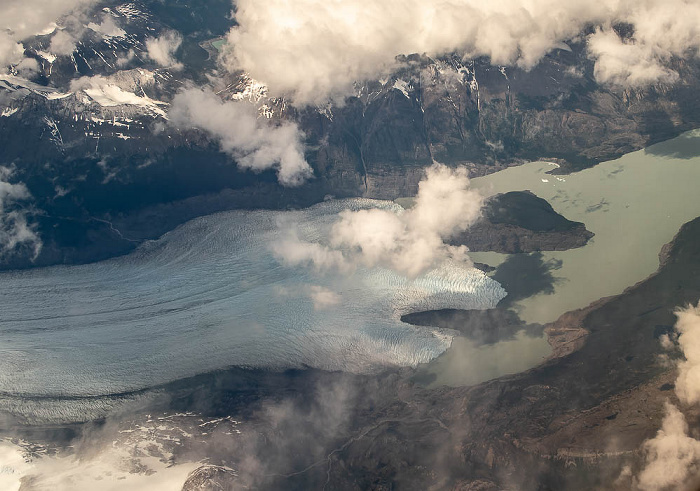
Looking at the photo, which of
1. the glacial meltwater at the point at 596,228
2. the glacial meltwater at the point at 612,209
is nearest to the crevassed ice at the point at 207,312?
the glacial meltwater at the point at 596,228

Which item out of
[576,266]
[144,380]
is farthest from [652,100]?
[144,380]

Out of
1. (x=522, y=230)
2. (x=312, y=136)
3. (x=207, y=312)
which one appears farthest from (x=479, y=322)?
(x=312, y=136)

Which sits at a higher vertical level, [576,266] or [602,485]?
[576,266]

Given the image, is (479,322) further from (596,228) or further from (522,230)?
(596,228)

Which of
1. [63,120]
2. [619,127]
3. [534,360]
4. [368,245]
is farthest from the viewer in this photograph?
[619,127]

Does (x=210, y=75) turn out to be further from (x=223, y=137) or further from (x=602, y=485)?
(x=602, y=485)

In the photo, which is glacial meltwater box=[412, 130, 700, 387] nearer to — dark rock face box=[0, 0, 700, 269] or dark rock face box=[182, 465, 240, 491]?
dark rock face box=[0, 0, 700, 269]
